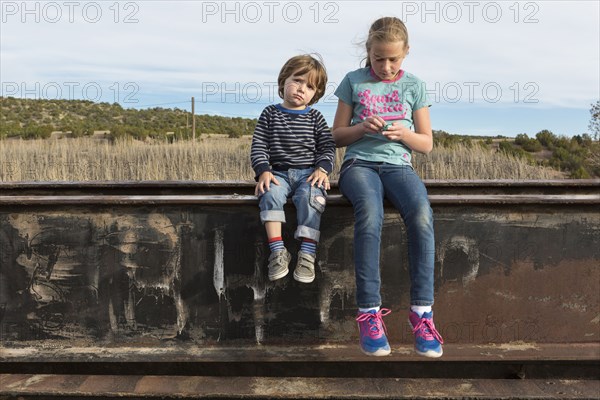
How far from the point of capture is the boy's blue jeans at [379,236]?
9.37 feet

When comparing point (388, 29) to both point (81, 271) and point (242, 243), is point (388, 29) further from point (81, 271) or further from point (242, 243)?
point (81, 271)

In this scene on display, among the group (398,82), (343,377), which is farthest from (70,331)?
(398,82)

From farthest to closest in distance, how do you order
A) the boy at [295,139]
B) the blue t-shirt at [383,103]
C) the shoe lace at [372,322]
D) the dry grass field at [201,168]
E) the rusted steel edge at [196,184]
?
the dry grass field at [201,168]
the rusted steel edge at [196,184]
the blue t-shirt at [383,103]
the boy at [295,139]
the shoe lace at [372,322]

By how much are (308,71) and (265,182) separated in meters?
0.70

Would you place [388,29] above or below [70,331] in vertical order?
above

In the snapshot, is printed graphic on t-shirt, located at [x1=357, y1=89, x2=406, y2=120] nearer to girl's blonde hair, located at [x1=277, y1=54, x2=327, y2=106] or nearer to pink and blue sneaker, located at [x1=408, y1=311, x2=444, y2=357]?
girl's blonde hair, located at [x1=277, y1=54, x2=327, y2=106]

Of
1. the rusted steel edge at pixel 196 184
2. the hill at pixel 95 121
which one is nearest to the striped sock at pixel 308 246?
the rusted steel edge at pixel 196 184

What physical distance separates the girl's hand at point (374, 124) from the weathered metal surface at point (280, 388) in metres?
1.27

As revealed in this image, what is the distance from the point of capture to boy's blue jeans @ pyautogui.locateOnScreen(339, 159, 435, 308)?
112 inches

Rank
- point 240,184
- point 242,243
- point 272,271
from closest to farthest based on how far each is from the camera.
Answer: point 272,271
point 242,243
point 240,184

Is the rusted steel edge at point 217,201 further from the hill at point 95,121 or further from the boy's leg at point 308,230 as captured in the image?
the hill at point 95,121

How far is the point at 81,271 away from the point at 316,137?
1.42 meters

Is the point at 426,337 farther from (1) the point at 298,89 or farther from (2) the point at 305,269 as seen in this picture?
(1) the point at 298,89

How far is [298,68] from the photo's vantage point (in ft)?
11.0
